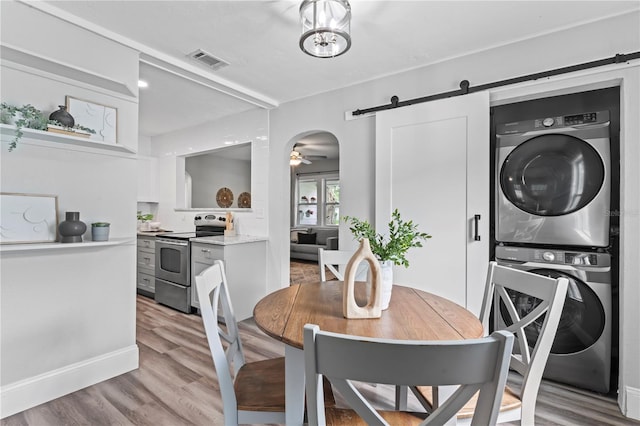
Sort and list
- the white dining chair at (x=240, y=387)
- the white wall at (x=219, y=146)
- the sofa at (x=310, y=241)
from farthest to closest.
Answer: the sofa at (x=310, y=241), the white wall at (x=219, y=146), the white dining chair at (x=240, y=387)

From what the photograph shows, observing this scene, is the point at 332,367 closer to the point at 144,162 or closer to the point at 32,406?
the point at 32,406

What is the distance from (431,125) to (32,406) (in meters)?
3.33

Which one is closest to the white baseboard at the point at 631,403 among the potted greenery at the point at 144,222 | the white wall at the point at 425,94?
the white wall at the point at 425,94

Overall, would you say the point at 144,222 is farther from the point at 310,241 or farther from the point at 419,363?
the point at 419,363

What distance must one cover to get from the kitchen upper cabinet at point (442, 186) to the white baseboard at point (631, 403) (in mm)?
902

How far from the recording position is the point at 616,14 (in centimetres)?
207

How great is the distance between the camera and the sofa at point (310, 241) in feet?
24.6

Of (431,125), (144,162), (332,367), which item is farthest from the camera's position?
(144,162)

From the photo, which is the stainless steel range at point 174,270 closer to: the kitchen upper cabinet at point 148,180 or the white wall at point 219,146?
the white wall at point 219,146

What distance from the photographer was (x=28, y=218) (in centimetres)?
198

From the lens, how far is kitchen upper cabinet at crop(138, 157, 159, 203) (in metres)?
5.21

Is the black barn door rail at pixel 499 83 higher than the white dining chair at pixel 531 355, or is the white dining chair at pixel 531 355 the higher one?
the black barn door rail at pixel 499 83

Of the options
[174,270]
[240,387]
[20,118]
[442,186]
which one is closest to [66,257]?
[20,118]

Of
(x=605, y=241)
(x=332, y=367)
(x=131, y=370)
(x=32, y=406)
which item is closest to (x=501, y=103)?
(x=605, y=241)
